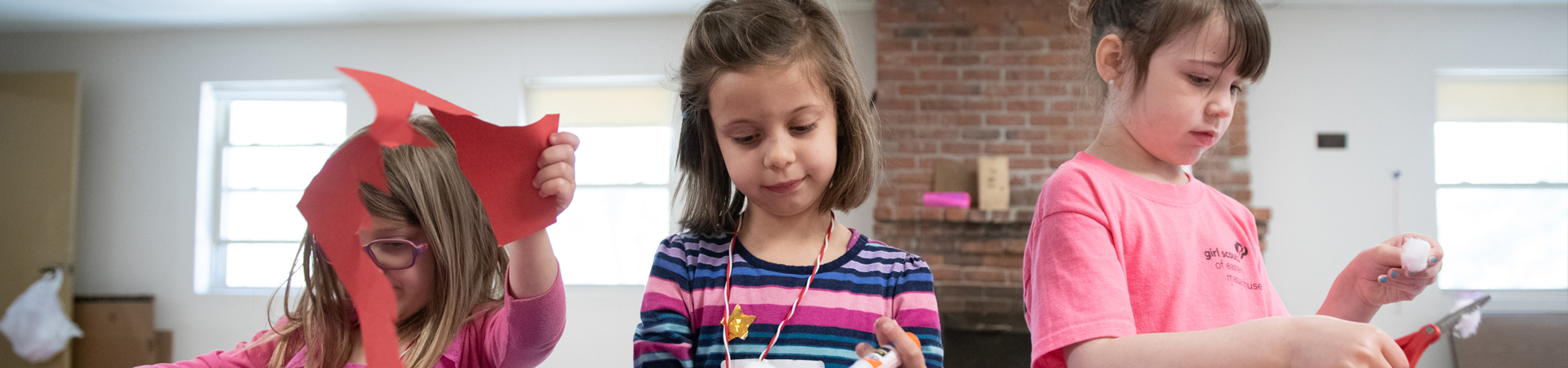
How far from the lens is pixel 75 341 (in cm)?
408

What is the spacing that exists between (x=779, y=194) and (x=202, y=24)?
508 centimetres

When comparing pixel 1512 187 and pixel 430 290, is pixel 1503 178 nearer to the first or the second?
pixel 1512 187

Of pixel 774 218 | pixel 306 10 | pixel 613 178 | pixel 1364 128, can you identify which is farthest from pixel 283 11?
pixel 1364 128

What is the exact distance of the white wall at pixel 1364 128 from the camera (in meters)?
3.73

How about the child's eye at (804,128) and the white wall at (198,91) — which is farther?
the white wall at (198,91)

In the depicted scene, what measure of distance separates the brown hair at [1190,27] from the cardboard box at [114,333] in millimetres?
5301

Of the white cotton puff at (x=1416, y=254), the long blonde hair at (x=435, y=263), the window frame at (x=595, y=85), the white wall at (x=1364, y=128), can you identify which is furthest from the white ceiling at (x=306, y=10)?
the white cotton puff at (x=1416, y=254)

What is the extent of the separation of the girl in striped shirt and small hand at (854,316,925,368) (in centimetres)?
10

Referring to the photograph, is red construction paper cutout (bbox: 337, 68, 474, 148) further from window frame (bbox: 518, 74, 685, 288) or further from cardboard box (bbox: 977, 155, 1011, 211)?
window frame (bbox: 518, 74, 685, 288)

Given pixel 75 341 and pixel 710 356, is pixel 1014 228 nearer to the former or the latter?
pixel 710 356

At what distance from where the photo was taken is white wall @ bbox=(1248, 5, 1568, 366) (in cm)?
373

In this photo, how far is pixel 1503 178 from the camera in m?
3.83

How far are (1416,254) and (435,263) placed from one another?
980 mm

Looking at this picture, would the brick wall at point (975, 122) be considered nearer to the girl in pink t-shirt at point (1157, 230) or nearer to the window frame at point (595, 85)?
the window frame at point (595, 85)
